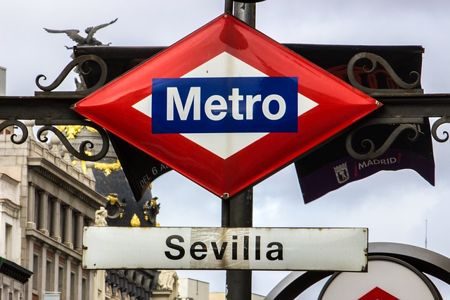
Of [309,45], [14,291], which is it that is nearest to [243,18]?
[309,45]

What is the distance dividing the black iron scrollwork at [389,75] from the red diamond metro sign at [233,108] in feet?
0.18

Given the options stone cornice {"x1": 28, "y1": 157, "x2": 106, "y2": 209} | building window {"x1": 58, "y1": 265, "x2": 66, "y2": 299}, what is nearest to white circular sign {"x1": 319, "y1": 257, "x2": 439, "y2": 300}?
stone cornice {"x1": 28, "y1": 157, "x2": 106, "y2": 209}

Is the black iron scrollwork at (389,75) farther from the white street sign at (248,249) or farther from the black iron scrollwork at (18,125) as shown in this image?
the black iron scrollwork at (18,125)

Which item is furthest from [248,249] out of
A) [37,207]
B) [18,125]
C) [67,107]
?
[37,207]

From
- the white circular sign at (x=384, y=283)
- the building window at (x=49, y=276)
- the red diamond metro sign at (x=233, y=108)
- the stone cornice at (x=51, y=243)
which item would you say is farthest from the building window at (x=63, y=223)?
the red diamond metro sign at (x=233, y=108)

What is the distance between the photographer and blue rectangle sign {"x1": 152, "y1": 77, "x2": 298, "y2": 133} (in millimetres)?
7309

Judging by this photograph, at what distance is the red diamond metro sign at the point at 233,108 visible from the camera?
7.33m

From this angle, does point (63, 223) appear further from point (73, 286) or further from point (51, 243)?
point (51, 243)

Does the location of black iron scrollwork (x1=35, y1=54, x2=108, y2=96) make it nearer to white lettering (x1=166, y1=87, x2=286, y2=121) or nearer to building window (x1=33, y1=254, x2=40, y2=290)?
white lettering (x1=166, y1=87, x2=286, y2=121)

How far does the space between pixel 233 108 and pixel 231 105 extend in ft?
0.04

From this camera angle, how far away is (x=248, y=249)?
286 inches

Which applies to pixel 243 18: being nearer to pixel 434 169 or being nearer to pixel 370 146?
pixel 370 146

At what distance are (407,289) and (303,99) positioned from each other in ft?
5.40

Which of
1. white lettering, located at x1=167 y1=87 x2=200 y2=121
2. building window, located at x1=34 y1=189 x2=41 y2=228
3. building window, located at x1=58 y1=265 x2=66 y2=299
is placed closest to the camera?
white lettering, located at x1=167 y1=87 x2=200 y2=121
